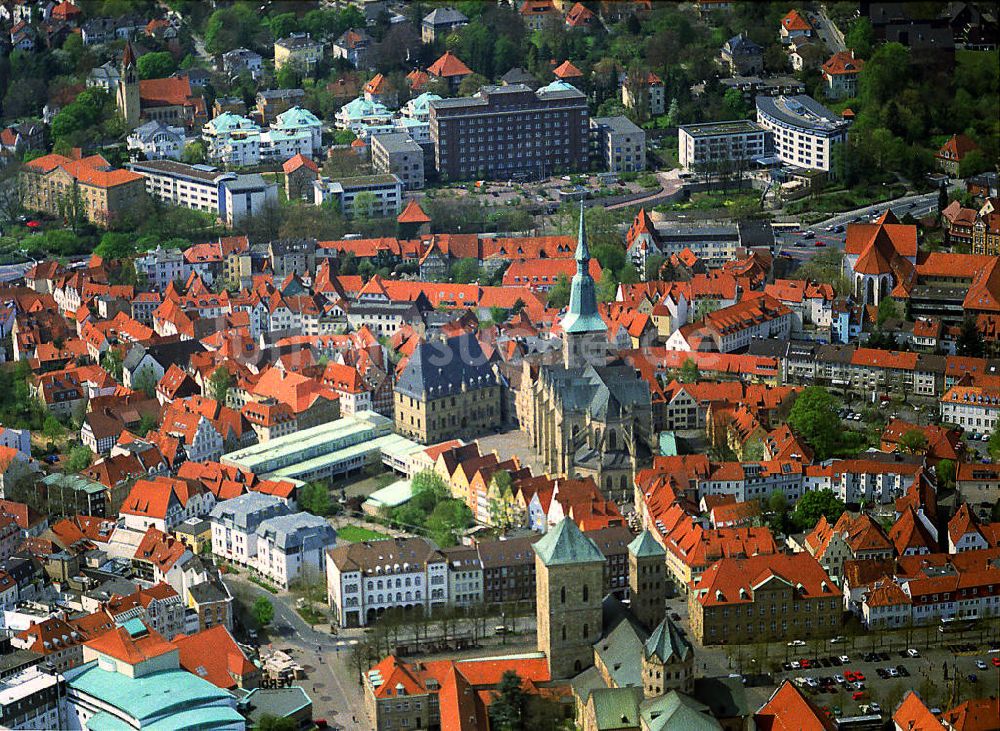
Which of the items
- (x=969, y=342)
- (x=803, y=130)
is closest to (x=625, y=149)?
(x=803, y=130)

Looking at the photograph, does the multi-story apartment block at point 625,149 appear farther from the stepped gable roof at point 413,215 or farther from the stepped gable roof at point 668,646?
the stepped gable roof at point 668,646

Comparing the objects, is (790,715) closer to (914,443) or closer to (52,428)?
(914,443)

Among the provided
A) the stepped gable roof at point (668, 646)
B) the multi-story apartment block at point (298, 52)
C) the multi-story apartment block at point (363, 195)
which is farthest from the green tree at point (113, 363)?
the multi-story apartment block at point (298, 52)

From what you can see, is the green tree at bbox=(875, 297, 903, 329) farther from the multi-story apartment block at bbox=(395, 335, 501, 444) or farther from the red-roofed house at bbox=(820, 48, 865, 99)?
the red-roofed house at bbox=(820, 48, 865, 99)

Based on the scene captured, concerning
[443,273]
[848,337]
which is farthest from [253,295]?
[848,337]

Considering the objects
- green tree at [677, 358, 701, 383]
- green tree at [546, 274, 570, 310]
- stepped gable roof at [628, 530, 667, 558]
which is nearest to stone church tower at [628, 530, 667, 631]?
stepped gable roof at [628, 530, 667, 558]

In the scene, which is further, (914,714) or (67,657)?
(67,657)

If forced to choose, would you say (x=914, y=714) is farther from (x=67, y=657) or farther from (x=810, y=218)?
(x=810, y=218)
